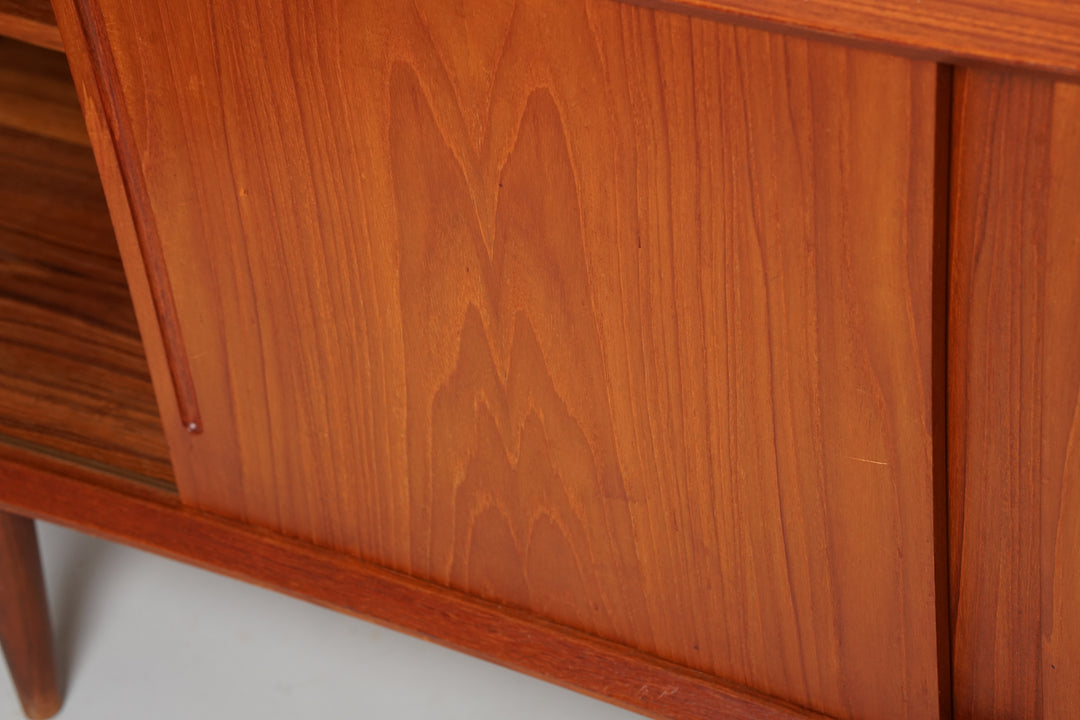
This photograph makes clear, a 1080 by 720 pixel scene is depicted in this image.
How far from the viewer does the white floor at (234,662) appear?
41.4 inches

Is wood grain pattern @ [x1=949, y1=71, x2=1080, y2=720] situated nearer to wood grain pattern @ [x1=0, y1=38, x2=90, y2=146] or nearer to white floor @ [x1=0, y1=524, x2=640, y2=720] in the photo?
white floor @ [x1=0, y1=524, x2=640, y2=720]

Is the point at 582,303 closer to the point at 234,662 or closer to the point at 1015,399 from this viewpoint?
the point at 1015,399

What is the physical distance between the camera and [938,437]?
0.59m

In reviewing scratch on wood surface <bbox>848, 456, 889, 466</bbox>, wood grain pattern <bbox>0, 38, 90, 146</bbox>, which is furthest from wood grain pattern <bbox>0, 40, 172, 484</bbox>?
scratch on wood surface <bbox>848, 456, 889, 466</bbox>

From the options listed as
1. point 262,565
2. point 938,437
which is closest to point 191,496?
point 262,565

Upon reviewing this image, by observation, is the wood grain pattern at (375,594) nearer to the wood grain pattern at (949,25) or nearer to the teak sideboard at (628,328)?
the teak sideboard at (628,328)

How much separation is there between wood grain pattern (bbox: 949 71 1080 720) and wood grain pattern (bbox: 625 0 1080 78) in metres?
0.02

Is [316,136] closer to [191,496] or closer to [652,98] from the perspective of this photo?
[652,98]

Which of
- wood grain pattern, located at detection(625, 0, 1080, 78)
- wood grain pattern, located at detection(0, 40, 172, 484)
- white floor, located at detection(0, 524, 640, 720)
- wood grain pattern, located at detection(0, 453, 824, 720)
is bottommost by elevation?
white floor, located at detection(0, 524, 640, 720)

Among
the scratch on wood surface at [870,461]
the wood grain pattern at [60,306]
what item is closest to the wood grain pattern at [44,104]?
the wood grain pattern at [60,306]

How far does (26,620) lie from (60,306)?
0.22m

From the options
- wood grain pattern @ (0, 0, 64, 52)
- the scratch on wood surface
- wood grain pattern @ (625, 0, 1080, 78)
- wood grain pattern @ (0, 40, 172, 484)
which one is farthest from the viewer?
wood grain pattern @ (0, 40, 172, 484)

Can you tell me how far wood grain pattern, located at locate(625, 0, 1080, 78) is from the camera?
1.54 feet

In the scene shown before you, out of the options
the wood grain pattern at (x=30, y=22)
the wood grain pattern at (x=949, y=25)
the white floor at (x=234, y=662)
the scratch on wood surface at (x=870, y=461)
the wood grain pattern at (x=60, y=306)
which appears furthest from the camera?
the white floor at (x=234, y=662)
